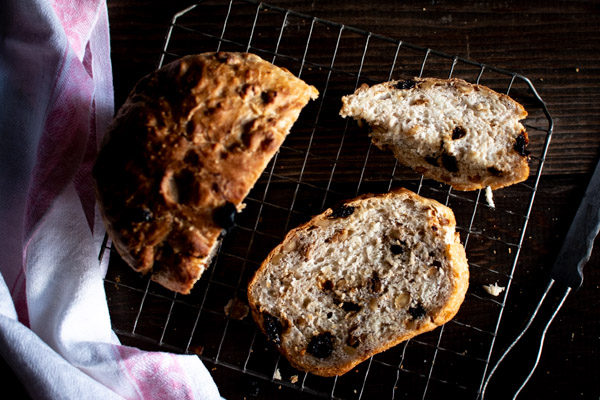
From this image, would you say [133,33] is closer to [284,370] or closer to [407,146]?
[407,146]

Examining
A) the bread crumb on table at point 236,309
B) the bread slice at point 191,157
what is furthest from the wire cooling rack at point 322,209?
the bread slice at point 191,157

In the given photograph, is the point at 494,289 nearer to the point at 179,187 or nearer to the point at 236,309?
the point at 236,309

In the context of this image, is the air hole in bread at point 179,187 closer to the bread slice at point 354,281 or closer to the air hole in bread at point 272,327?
the bread slice at point 354,281

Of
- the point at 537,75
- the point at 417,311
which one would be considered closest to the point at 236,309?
the point at 417,311

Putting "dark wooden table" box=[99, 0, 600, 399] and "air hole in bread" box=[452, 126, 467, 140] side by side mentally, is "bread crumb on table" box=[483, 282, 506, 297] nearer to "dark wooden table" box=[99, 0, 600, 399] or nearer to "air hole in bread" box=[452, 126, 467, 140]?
"dark wooden table" box=[99, 0, 600, 399]

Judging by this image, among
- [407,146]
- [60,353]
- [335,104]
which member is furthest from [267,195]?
[60,353]

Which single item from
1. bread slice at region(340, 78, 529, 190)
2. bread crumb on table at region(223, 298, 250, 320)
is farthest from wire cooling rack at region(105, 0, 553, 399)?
bread slice at region(340, 78, 529, 190)
